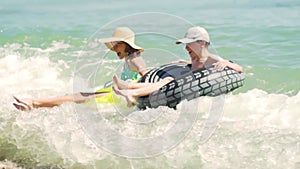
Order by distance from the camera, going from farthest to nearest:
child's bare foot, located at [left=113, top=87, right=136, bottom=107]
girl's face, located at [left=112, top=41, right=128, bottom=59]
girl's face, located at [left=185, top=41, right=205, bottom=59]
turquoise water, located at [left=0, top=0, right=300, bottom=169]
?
1. girl's face, located at [left=112, top=41, right=128, bottom=59]
2. girl's face, located at [left=185, top=41, right=205, bottom=59]
3. child's bare foot, located at [left=113, top=87, right=136, bottom=107]
4. turquoise water, located at [left=0, top=0, right=300, bottom=169]

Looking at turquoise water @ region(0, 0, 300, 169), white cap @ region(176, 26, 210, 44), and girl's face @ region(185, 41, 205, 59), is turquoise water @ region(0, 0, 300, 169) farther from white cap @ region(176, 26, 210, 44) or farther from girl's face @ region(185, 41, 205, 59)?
white cap @ region(176, 26, 210, 44)

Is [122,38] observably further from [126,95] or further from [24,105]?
[24,105]

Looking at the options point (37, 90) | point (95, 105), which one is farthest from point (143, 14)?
point (95, 105)

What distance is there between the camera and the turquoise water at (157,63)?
5129 millimetres

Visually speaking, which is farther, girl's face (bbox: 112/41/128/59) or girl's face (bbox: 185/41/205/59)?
girl's face (bbox: 112/41/128/59)

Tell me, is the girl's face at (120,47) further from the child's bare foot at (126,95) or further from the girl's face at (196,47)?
the girl's face at (196,47)

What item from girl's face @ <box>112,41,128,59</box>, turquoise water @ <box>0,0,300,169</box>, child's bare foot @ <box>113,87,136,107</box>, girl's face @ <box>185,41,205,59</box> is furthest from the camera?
girl's face @ <box>112,41,128,59</box>

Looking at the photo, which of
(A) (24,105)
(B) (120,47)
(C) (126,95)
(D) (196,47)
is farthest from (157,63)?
(A) (24,105)

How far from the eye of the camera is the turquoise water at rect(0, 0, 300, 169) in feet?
16.8

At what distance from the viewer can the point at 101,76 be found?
914 cm

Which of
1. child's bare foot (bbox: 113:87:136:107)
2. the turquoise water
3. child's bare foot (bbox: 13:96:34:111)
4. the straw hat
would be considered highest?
the straw hat

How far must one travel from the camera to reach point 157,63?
7.04 meters

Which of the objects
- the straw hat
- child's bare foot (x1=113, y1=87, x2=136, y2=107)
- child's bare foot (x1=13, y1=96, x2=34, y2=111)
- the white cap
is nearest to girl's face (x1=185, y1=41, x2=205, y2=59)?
the white cap

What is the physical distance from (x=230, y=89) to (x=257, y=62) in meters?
3.76
